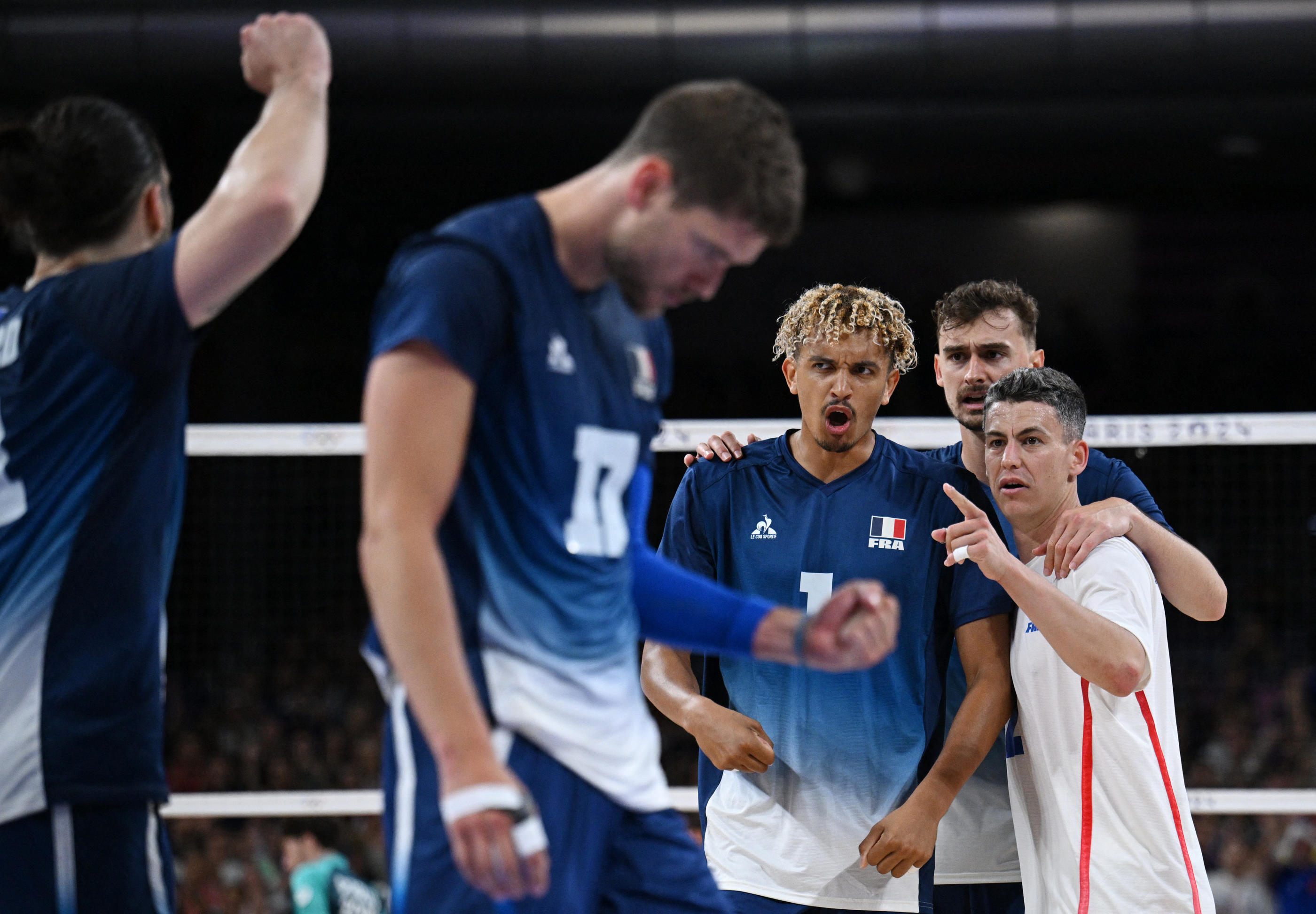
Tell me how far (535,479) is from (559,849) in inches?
23.3

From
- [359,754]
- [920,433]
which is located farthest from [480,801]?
[359,754]

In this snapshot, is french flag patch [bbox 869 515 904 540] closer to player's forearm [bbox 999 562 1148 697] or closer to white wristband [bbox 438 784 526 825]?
player's forearm [bbox 999 562 1148 697]

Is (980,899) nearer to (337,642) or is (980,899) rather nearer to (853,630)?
(853,630)

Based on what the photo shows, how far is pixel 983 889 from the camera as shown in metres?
3.76

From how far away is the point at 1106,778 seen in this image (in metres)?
3.22

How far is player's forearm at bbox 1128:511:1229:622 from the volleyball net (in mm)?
6272

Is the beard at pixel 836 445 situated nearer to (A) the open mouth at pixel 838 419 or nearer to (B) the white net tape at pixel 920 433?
(A) the open mouth at pixel 838 419

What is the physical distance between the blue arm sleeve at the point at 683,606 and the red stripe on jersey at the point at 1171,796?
138cm

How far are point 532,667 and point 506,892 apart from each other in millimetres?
381

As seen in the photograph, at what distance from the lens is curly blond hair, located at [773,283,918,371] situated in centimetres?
383

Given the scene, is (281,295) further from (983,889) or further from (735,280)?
(983,889)

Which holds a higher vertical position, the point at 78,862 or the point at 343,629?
the point at 78,862

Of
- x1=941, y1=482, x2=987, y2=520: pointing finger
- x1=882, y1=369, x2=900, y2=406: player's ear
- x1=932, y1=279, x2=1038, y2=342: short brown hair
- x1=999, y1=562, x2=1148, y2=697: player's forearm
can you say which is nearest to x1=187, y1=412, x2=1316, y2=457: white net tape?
x1=932, y1=279, x2=1038, y2=342: short brown hair

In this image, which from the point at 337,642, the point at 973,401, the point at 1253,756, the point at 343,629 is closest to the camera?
the point at 973,401
